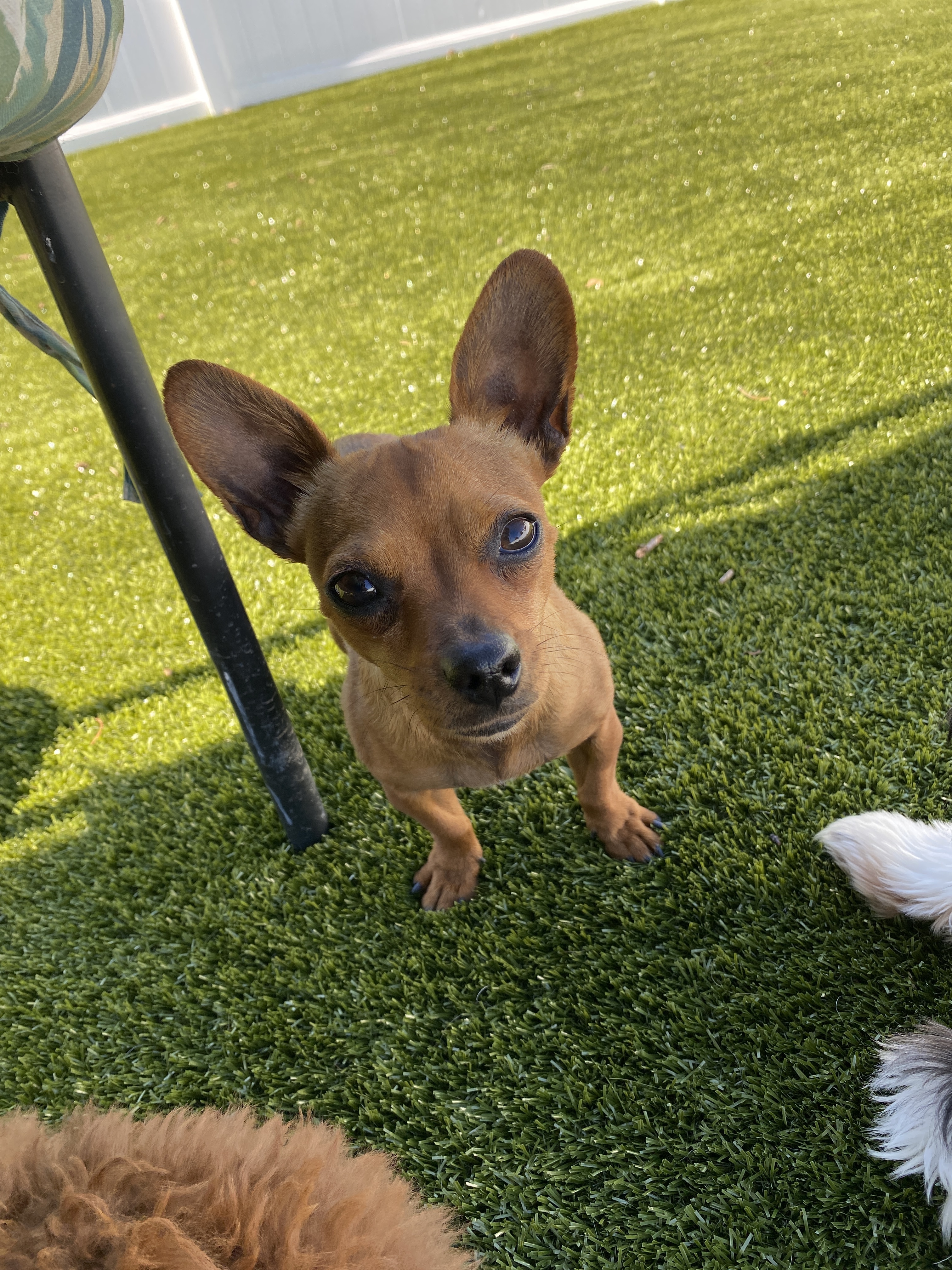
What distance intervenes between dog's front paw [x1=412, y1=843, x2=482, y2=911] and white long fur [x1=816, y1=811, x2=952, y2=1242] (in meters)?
0.91

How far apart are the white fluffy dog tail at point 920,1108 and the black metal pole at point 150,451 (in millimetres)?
1593

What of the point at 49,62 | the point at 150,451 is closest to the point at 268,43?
the point at 150,451

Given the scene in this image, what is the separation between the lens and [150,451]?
1845 mm

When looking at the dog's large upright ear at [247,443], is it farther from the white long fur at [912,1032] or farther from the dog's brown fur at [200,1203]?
the white long fur at [912,1032]

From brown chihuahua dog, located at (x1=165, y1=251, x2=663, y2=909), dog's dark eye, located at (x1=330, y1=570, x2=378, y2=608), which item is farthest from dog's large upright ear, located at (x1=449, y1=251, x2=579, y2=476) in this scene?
dog's dark eye, located at (x1=330, y1=570, x2=378, y2=608)

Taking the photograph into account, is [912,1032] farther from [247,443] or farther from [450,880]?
[247,443]

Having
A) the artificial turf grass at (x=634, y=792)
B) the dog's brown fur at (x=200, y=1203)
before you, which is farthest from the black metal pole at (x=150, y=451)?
the dog's brown fur at (x=200, y=1203)

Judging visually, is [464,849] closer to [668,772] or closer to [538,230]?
[668,772]

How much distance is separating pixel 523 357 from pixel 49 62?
946 mm

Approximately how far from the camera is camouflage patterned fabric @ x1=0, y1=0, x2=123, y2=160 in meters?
1.12

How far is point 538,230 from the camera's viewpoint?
6.44 metres

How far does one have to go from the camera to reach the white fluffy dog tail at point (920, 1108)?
1477 millimetres

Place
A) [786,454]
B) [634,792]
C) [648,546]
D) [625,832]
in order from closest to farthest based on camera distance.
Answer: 1. [625,832]
2. [634,792]
3. [648,546]
4. [786,454]

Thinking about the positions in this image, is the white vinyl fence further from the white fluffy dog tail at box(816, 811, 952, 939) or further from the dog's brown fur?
the dog's brown fur
